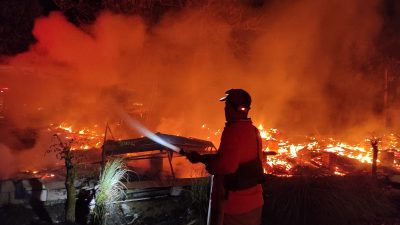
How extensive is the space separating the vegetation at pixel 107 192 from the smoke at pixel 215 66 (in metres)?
6.30

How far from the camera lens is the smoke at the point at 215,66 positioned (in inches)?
453

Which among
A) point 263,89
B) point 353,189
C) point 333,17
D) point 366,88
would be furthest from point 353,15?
point 353,189

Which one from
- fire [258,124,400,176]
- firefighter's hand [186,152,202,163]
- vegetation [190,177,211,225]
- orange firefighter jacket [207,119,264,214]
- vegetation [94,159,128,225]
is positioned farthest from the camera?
fire [258,124,400,176]

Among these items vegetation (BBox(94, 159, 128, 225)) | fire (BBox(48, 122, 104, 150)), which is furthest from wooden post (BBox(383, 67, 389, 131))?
vegetation (BBox(94, 159, 128, 225))

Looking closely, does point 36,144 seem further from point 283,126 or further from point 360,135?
point 360,135

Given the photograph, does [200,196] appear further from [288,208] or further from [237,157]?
[237,157]

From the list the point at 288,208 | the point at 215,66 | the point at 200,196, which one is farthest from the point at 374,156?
the point at 215,66

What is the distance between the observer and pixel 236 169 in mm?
3609

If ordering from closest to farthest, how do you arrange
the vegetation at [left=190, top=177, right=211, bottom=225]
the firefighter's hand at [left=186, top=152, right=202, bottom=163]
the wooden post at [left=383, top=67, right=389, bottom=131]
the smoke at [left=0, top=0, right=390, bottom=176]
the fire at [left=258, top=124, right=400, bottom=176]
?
the firefighter's hand at [left=186, top=152, right=202, bottom=163] < the vegetation at [left=190, top=177, right=211, bottom=225] < the fire at [left=258, top=124, right=400, bottom=176] < the smoke at [left=0, top=0, right=390, bottom=176] < the wooden post at [left=383, top=67, right=389, bottom=131]

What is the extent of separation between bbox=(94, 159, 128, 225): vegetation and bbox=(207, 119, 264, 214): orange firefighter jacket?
2135 millimetres

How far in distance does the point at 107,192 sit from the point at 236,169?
7.98 feet

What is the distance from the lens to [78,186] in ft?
20.1

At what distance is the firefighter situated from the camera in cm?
357

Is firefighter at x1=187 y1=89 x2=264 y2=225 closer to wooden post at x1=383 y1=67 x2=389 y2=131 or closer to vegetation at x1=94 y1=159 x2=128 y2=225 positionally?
vegetation at x1=94 y1=159 x2=128 y2=225
